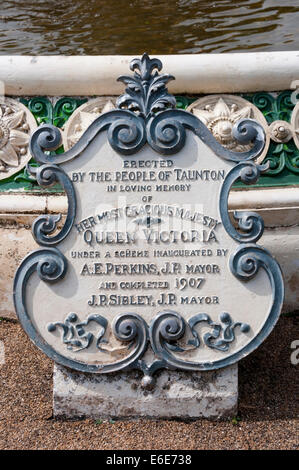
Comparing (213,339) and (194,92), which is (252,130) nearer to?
(194,92)

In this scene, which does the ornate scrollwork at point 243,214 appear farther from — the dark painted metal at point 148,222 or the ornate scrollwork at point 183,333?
the ornate scrollwork at point 183,333

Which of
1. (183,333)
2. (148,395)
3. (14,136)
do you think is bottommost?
(148,395)

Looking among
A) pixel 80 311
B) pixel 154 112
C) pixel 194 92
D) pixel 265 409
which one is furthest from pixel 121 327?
pixel 194 92

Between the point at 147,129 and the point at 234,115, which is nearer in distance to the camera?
the point at 147,129

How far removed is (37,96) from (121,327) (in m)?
1.94

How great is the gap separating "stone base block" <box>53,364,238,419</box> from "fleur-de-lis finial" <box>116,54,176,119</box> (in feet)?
5.23

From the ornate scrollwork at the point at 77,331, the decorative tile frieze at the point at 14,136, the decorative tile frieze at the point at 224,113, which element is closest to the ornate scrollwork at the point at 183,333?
the ornate scrollwork at the point at 77,331

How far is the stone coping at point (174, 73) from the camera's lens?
4316mm

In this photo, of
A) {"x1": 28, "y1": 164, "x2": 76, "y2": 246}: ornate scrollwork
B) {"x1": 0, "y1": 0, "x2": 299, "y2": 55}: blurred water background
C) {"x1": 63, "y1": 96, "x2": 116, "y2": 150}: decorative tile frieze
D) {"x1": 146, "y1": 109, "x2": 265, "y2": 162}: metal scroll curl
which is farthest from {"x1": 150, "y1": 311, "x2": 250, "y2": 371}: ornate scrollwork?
{"x1": 0, "y1": 0, "x2": 299, "y2": 55}: blurred water background

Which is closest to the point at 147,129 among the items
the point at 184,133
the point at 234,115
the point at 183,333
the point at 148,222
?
the point at 184,133

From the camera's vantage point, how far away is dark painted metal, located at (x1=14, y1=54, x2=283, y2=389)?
3.53 meters

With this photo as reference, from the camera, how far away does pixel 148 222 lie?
11.8 feet

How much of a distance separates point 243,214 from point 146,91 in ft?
3.09

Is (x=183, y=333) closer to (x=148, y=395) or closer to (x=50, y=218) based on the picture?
(x=148, y=395)
